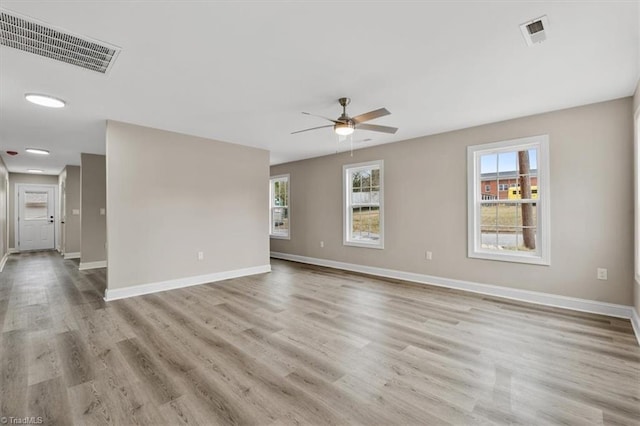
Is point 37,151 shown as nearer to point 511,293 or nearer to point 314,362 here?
point 314,362

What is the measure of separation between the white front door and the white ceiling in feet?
22.1

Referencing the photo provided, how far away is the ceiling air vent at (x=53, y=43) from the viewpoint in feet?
6.76

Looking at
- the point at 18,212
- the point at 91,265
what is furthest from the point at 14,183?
the point at 91,265

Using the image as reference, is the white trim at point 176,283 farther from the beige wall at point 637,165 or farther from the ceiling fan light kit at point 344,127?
the beige wall at point 637,165

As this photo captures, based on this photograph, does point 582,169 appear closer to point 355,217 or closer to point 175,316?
point 355,217

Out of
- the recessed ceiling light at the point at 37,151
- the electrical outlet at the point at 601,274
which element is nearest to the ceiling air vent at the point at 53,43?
the recessed ceiling light at the point at 37,151

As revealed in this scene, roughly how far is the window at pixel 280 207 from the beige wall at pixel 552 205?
53.6 inches

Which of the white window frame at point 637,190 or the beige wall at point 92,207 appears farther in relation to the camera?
the beige wall at point 92,207

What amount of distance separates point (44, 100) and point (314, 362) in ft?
13.2

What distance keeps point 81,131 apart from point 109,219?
174 centimetres

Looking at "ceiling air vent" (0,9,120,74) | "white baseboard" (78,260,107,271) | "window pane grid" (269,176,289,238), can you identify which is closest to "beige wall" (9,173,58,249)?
"white baseboard" (78,260,107,271)

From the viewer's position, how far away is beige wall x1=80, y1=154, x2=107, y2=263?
648 cm

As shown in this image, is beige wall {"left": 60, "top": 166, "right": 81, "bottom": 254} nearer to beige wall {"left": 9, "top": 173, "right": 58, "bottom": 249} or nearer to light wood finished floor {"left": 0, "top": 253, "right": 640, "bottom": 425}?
beige wall {"left": 9, "top": 173, "right": 58, "bottom": 249}

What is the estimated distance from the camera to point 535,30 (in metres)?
2.17
